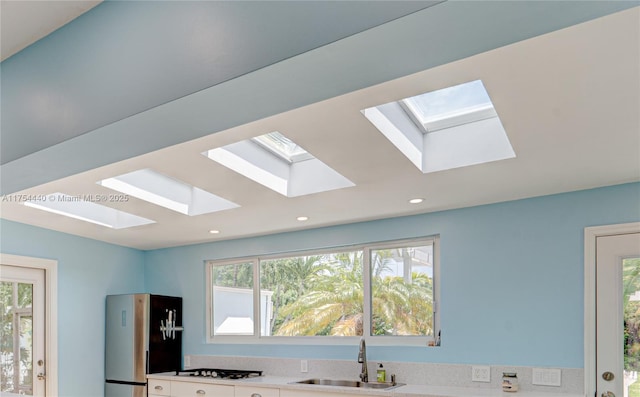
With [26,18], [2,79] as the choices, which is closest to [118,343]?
[2,79]

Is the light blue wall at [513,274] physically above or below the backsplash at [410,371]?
above

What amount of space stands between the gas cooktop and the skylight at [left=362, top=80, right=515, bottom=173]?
8.51ft

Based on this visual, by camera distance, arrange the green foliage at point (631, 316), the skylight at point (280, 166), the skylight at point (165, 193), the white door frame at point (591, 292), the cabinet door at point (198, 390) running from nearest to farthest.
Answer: the green foliage at point (631, 316)
the white door frame at point (591, 292)
the skylight at point (280, 166)
the skylight at point (165, 193)
the cabinet door at point (198, 390)

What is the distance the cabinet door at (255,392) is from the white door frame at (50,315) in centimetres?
187

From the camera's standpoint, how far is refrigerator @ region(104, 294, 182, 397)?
17.1ft

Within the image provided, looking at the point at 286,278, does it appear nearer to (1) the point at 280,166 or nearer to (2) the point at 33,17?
(1) the point at 280,166

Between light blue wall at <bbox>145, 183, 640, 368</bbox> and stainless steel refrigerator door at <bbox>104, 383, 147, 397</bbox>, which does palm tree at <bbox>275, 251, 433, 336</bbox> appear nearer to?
light blue wall at <bbox>145, 183, 640, 368</bbox>

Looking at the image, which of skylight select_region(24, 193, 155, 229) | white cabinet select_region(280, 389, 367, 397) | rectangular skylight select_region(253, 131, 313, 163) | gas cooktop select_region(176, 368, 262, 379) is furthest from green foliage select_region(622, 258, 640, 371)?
skylight select_region(24, 193, 155, 229)

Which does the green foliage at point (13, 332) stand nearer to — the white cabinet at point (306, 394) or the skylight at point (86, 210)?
the skylight at point (86, 210)

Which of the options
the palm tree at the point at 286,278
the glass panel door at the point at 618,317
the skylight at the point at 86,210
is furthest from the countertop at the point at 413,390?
the skylight at the point at 86,210

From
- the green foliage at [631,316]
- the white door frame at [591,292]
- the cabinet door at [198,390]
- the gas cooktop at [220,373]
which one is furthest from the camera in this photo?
the gas cooktop at [220,373]

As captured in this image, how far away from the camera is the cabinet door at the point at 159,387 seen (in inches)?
196

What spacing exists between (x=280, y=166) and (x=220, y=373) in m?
2.20

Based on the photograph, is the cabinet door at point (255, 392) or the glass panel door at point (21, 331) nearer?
the cabinet door at point (255, 392)
